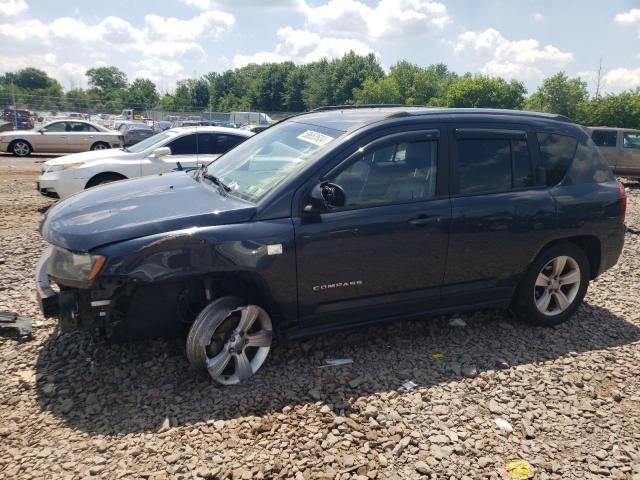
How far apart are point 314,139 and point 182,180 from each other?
1200 millimetres

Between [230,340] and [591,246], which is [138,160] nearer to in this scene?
[230,340]

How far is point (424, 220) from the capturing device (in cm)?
385

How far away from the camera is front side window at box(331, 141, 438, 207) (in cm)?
369

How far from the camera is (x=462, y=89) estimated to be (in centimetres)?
5578

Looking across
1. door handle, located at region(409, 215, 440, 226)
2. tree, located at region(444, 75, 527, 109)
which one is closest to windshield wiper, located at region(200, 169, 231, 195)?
door handle, located at region(409, 215, 440, 226)

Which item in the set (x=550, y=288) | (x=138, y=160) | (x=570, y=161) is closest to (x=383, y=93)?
(x=138, y=160)

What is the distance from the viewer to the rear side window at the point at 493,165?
4094mm

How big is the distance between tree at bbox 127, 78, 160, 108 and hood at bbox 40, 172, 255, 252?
84416 millimetres

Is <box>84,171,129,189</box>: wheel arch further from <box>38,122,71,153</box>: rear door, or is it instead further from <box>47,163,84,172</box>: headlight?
<box>38,122,71,153</box>: rear door

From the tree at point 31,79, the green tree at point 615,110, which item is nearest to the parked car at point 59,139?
the green tree at point 615,110

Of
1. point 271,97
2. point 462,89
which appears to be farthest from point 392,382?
Result: point 271,97

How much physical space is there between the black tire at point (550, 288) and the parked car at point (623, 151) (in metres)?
14.7

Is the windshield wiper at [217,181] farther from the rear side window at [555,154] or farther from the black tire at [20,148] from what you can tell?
the black tire at [20,148]

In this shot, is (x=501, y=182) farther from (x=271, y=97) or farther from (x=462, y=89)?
(x=271, y=97)
